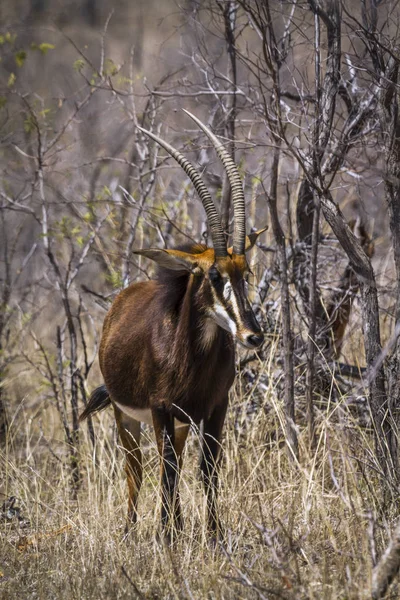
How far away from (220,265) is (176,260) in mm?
291

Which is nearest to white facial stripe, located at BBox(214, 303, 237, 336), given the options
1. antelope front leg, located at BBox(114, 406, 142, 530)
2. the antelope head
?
the antelope head

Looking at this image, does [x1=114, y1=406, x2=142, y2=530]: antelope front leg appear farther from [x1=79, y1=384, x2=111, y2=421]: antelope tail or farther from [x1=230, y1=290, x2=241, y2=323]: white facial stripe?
[x1=230, y1=290, x2=241, y2=323]: white facial stripe

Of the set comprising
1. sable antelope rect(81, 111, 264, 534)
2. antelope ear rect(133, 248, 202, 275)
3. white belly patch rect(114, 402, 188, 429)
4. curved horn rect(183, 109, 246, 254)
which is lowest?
white belly patch rect(114, 402, 188, 429)

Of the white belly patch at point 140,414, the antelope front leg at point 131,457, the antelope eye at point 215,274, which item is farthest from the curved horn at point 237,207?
the antelope front leg at point 131,457

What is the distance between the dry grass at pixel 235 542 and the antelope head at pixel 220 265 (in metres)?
0.78

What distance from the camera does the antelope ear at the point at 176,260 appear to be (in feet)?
16.2

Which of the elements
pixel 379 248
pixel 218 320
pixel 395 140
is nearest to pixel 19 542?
pixel 218 320

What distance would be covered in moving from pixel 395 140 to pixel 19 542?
316 centimetres

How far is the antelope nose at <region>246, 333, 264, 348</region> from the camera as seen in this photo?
454cm

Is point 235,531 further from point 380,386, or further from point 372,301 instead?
point 372,301

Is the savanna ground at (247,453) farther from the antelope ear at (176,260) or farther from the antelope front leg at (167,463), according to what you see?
the antelope ear at (176,260)

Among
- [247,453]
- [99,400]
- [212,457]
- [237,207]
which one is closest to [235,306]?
[237,207]

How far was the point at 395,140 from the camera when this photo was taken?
15.1 ft

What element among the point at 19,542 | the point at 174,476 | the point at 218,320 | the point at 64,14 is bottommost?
the point at 19,542
